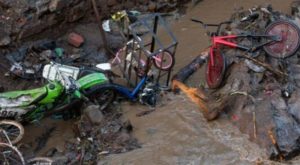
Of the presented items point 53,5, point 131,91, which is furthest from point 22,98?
point 53,5

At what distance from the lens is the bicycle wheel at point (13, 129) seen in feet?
28.4

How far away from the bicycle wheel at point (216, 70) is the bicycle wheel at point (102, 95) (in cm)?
190

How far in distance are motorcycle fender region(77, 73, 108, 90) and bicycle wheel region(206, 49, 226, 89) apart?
203cm

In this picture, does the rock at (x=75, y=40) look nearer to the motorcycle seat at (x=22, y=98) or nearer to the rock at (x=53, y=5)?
the rock at (x=53, y=5)

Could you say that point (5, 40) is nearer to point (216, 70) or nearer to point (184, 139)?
point (216, 70)

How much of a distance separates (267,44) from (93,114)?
3410 mm

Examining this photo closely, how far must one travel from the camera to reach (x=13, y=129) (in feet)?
28.9

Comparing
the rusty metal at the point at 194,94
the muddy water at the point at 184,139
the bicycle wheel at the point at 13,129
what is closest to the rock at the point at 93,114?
the muddy water at the point at 184,139

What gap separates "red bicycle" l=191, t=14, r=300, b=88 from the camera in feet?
30.8

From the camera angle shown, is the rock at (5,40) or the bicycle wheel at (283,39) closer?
the bicycle wheel at (283,39)

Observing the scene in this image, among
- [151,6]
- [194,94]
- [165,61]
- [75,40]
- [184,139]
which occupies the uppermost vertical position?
[151,6]

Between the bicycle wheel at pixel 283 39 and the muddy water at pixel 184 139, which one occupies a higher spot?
the bicycle wheel at pixel 283 39

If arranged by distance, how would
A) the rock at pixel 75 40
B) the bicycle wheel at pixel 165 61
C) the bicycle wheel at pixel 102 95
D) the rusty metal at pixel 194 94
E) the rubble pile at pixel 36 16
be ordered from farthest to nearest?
the rock at pixel 75 40
the rubble pile at pixel 36 16
the bicycle wheel at pixel 165 61
the bicycle wheel at pixel 102 95
the rusty metal at pixel 194 94

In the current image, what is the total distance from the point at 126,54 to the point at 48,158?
3.20 metres
